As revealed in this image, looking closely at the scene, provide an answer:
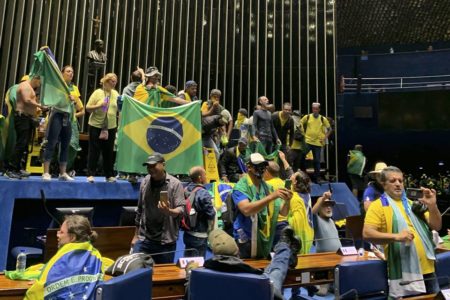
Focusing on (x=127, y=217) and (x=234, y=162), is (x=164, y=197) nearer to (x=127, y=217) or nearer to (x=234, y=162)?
(x=127, y=217)

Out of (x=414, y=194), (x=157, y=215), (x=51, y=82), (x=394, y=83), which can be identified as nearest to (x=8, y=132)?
(x=51, y=82)

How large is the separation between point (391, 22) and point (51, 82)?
16.8 metres

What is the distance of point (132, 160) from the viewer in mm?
5613

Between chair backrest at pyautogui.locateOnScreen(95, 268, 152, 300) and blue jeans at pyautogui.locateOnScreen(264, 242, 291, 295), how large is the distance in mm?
851

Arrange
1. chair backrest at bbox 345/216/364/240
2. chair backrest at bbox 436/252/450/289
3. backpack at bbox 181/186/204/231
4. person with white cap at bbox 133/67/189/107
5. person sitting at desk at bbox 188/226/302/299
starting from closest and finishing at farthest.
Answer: person sitting at desk at bbox 188/226/302/299 → chair backrest at bbox 436/252/450/289 → backpack at bbox 181/186/204/231 → chair backrest at bbox 345/216/364/240 → person with white cap at bbox 133/67/189/107

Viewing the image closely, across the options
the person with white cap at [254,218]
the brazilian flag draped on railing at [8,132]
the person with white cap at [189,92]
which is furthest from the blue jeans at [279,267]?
the person with white cap at [189,92]

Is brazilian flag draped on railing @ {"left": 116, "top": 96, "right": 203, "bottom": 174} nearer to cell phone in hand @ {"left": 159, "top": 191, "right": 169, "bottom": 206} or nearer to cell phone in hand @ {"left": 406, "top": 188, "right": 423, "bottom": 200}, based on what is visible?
cell phone in hand @ {"left": 159, "top": 191, "right": 169, "bottom": 206}

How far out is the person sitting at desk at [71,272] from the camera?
230 cm

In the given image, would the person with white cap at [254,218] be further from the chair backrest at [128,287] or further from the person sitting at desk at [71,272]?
the person sitting at desk at [71,272]

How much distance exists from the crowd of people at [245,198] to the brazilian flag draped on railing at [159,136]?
16 cm

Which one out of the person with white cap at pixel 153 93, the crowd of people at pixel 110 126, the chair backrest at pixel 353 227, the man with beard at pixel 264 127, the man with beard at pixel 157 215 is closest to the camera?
the man with beard at pixel 157 215

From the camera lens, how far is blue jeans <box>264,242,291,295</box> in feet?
9.47

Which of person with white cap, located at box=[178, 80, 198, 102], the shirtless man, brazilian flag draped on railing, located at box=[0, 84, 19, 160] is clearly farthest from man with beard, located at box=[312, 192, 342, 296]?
brazilian flag draped on railing, located at box=[0, 84, 19, 160]

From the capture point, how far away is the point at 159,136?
5.84m
